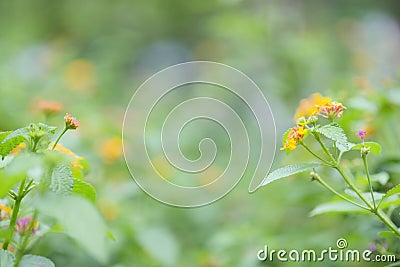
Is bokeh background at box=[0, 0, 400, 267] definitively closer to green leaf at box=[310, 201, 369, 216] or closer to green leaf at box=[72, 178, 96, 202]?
green leaf at box=[310, 201, 369, 216]

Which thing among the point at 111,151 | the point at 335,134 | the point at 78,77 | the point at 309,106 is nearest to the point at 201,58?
the point at 78,77

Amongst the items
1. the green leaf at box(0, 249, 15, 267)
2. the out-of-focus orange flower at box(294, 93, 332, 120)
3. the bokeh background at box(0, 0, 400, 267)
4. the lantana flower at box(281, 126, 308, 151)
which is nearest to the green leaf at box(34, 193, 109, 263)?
the green leaf at box(0, 249, 15, 267)

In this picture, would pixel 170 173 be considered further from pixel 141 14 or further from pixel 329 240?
pixel 141 14

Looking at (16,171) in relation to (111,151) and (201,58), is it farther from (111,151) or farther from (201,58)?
(201,58)

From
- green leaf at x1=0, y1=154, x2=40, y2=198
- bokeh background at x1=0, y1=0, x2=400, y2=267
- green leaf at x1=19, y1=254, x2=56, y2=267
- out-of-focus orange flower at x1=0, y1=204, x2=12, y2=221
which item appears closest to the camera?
green leaf at x1=0, y1=154, x2=40, y2=198

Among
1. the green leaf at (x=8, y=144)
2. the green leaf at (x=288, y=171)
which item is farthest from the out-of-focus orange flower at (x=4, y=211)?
the green leaf at (x=288, y=171)

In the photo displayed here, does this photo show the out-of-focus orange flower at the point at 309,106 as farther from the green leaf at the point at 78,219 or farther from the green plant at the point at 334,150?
the green leaf at the point at 78,219

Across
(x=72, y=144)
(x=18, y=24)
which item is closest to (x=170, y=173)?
(x=72, y=144)
